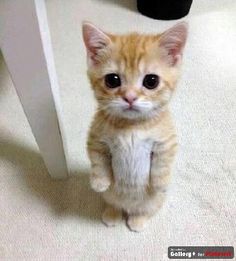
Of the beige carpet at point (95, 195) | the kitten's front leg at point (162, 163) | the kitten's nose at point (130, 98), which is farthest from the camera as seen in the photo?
the beige carpet at point (95, 195)

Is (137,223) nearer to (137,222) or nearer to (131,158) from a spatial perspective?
(137,222)

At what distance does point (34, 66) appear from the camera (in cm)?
82

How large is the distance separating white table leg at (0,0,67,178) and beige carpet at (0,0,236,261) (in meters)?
0.12

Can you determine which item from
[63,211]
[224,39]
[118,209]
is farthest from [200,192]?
[224,39]

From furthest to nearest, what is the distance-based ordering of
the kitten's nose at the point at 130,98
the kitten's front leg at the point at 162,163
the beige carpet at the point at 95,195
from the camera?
the beige carpet at the point at 95,195
the kitten's front leg at the point at 162,163
the kitten's nose at the point at 130,98

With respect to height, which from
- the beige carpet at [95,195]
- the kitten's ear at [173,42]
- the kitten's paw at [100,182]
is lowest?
the beige carpet at [95,195]

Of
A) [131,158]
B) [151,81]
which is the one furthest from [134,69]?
[131,158]

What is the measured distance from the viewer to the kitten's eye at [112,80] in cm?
74

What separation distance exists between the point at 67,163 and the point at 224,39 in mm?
775

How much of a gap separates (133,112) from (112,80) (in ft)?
0.23

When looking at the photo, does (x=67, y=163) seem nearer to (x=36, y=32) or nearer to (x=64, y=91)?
(x=64, y=91)

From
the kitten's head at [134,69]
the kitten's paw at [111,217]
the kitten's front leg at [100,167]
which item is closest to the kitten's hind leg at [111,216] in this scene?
the kitten's paw at [111,217]

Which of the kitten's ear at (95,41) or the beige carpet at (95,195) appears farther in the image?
the beige carpet at (95,195)

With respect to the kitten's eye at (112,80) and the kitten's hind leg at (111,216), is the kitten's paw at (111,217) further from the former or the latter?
the kitten's eye at (112,80)
